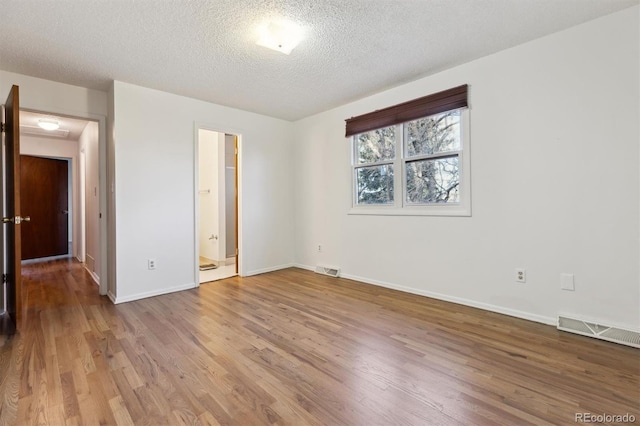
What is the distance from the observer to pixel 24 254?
5.96m

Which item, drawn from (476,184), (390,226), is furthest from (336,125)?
(476,184)

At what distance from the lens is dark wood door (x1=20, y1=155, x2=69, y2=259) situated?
595 centimetres

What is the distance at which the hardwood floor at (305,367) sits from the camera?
156cm

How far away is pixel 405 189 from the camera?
373cm

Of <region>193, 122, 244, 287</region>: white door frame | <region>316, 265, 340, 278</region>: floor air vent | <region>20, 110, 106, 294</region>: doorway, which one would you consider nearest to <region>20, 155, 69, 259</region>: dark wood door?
<region>20, 110, 106, 294</region>: doorway

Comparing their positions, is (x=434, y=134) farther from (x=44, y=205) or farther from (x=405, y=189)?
(x=44, y=205)

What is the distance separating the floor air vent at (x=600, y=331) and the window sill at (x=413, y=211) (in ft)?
3.90

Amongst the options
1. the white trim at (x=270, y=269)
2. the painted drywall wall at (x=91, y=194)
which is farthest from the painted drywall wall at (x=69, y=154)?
the white trim at (x=270, y=269)

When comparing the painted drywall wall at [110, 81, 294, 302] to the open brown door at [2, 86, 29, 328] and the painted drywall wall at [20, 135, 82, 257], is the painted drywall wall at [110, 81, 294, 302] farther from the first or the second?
the painted drywall wall at [20, 135, 82, 257]

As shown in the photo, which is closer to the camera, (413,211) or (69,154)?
(413,211)

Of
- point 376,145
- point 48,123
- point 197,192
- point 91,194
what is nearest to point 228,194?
point 197,192

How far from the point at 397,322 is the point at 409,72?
2.57 metres

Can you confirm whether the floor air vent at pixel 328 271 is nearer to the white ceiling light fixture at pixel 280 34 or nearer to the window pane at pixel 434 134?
the window pane at pixel 434 134

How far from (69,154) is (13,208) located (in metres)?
4.27
